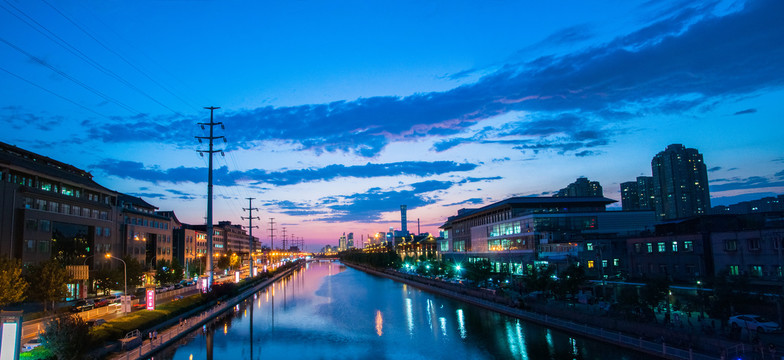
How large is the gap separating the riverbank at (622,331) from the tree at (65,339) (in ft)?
116

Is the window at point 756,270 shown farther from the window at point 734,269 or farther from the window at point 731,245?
the window at point 731,245

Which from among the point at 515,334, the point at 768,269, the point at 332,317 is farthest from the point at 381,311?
the point at 768,269

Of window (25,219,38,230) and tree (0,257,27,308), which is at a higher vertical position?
window (25,219,38,230)

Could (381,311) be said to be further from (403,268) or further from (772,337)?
(403,268)

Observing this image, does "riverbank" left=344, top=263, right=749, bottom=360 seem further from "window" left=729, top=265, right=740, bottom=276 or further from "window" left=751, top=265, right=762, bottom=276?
"window" left=729, top=265, right=740, bottom=276

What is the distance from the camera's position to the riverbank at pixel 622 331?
28.3 m

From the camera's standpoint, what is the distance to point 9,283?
39781 millimetres

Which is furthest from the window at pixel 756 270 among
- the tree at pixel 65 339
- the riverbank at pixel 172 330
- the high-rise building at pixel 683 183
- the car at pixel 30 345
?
the high-rise building at pixel 683 183

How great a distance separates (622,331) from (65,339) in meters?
36.8

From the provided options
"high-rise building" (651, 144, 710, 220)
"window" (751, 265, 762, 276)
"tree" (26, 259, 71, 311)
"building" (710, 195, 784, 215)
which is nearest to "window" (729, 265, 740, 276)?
"window" (751, 265, 762, 276)

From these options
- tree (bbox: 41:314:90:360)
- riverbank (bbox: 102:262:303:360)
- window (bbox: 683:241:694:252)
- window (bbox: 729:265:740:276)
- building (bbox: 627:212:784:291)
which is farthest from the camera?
window (bbox: 683:241:694:252)

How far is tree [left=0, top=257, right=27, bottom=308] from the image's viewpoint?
39.3 m

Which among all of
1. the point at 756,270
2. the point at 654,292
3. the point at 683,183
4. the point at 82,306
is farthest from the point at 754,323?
the point at 683,183

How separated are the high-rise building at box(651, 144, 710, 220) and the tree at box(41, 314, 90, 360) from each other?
184m
